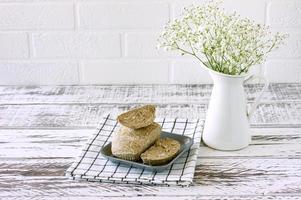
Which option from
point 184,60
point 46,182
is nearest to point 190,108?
point 184,60

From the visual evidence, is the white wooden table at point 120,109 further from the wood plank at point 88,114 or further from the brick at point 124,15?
the brick at point 124,15


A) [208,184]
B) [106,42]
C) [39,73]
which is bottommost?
[208,184]

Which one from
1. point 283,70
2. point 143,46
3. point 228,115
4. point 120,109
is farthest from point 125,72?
point 228,115

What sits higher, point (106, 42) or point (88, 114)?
point (106, 42)

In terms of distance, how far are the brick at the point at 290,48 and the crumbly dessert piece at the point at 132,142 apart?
660mm

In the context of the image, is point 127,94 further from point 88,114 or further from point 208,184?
point 208,184

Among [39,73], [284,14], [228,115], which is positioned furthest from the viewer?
[39,73]

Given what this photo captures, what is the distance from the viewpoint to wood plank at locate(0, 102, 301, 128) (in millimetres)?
1541

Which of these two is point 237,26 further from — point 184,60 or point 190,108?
point 184,60

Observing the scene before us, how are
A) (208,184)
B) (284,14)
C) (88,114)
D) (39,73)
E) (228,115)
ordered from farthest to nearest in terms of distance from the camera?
(39,73)
(284,14)
(88,114)
(228,115)
(208,184)

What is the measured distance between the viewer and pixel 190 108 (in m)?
1.65

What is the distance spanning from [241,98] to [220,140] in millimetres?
106

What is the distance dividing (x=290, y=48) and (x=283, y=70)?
2.9 inches

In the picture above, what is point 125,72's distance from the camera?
6.09 ft
